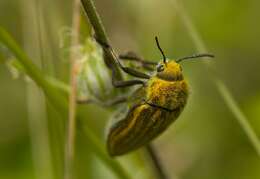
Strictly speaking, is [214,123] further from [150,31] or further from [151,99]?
[151,99]

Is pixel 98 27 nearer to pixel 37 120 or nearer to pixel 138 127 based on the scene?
pixel 138 127


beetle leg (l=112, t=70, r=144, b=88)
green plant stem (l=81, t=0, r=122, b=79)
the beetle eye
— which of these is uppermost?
green plant stem (l=81, t=0, r=122, b=79)

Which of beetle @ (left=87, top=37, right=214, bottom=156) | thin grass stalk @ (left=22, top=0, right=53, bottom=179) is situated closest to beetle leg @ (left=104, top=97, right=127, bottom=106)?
beetle @ (left=87, top=37, right=214, bottom=156)

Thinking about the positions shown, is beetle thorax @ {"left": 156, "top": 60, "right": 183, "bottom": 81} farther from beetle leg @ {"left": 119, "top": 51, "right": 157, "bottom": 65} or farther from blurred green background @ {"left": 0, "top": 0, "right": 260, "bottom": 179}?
blurred green background @ {"left": 0, "top": 0, "right": 260, "bottom": 179}

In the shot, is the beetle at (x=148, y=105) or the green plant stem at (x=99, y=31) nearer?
the green plant stem at (x=99, y=31)

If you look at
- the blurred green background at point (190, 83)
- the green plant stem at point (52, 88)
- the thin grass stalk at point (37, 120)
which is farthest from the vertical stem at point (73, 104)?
the blurred green background at point (190, 83)

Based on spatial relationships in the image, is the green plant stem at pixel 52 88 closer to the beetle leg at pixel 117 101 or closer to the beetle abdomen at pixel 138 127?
the beetle abdomen at pixel 138 127

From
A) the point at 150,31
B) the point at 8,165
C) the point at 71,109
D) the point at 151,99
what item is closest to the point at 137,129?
the point at 151,99
